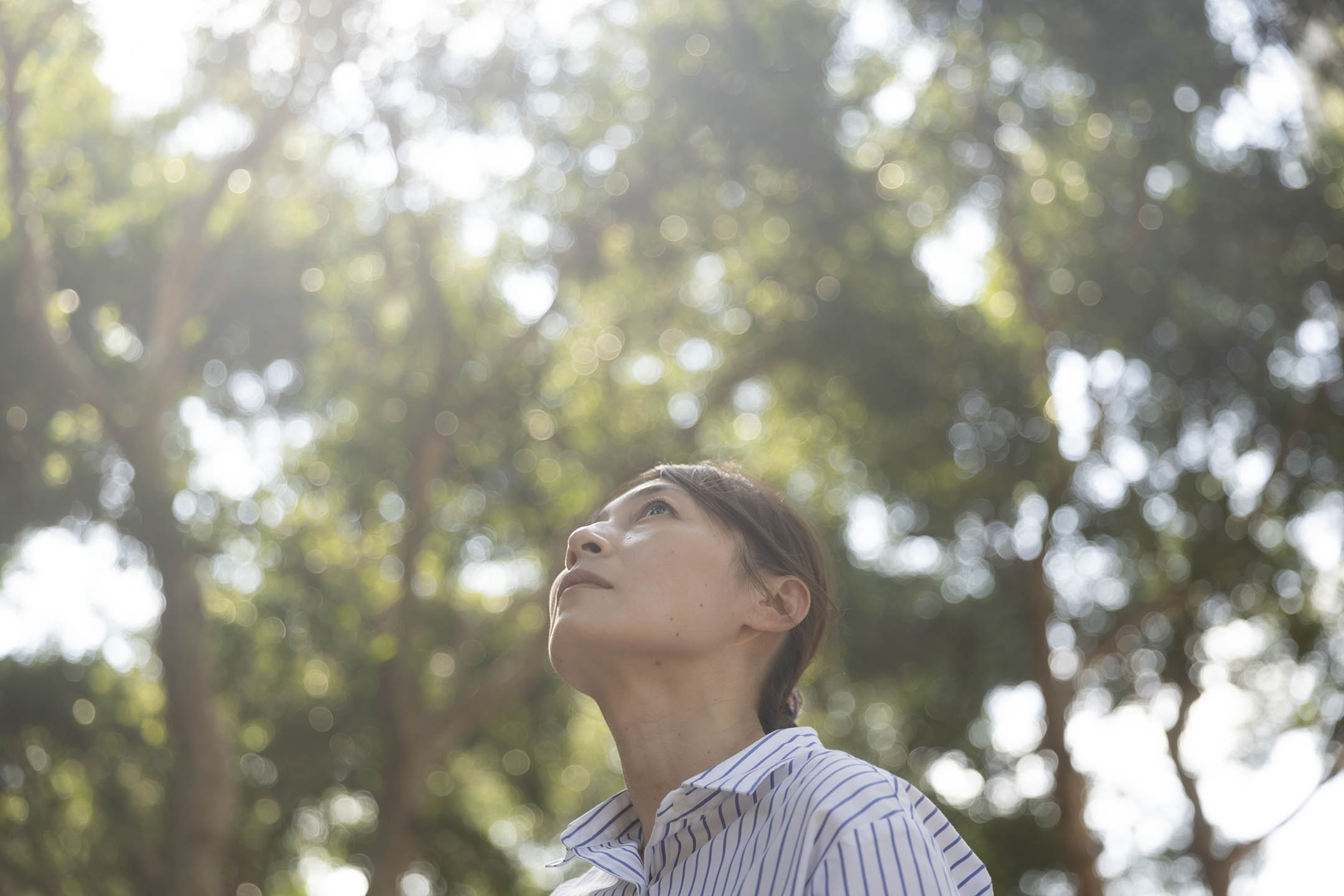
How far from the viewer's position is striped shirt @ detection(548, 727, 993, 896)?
5.37 ft

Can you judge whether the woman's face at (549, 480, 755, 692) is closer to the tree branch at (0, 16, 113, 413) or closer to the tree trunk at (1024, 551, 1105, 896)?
the tree branch at (0, 16, 113, 413)

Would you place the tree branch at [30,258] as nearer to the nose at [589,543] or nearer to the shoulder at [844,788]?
the nose at [589,543]

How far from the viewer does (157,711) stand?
588 inches

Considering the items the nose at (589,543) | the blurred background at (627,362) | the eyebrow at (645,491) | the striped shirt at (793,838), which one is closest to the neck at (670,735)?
the striped shirt at (793,838)

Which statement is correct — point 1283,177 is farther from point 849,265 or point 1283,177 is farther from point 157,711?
point 157,711

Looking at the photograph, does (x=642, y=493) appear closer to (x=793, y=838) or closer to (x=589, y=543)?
(x=589, y=543)

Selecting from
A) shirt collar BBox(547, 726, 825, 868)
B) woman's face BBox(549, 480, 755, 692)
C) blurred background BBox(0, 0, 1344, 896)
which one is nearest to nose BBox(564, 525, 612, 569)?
woman's face BBox(549, 480, 755, 692)

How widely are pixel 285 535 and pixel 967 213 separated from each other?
7.84 meters

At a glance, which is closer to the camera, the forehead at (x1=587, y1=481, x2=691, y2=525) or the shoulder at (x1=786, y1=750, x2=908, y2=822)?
the shoulder at (x1=786, y1=750, x2=908, y2=822)

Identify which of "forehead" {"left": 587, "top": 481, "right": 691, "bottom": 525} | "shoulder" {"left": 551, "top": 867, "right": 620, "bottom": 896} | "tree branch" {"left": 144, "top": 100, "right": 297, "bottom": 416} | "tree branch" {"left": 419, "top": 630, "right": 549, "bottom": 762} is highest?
"tree branch" {"left": 144, "top": 100, "right": 297, "bottom": 416}

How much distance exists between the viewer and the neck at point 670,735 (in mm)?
2314

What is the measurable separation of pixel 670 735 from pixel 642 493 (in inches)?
20.5

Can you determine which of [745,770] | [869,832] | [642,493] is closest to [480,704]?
[642,493]

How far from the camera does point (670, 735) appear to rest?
2330mm
